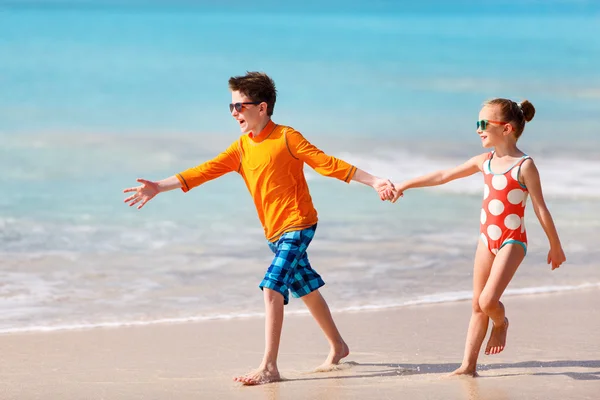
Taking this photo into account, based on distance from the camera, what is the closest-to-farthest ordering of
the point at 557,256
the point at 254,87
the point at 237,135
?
the point at 557,256
the point at 254,87
the point at 237,135

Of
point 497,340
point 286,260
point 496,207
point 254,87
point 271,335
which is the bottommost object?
point 497,340

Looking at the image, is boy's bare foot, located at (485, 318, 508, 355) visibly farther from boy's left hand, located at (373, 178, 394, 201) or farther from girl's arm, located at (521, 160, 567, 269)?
boy's left hand, located at (373, 178, 394, 201)

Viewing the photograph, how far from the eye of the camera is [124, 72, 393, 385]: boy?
4441 mm

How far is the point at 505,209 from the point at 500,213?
30 millimetres

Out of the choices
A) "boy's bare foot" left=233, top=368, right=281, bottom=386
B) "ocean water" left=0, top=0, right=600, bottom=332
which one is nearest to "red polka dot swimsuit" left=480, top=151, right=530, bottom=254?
"boy's bare foot" left=233, top=368, right=281, bottom=386

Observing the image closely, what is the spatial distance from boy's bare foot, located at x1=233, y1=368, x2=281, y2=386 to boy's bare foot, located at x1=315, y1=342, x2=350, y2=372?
356 millimetres

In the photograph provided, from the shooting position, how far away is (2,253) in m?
8.74

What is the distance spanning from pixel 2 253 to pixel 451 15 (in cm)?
1762

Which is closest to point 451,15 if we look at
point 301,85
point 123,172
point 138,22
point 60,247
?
point 301,85

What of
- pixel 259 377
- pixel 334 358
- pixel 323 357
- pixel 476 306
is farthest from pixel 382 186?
pixel 259 377

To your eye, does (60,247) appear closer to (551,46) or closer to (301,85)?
(301,85)

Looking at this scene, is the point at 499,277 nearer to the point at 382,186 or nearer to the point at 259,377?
the point at 382,186

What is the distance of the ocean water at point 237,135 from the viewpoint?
7.29 meters

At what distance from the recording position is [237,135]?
699 inches
